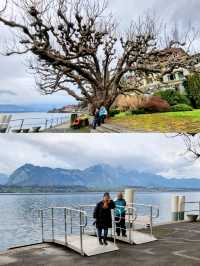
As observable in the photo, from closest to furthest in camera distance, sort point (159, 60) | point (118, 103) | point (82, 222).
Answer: point (82, 222)
point (118, 103)
point (159, 60)

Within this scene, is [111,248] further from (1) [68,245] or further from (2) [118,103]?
(2) [118,103]

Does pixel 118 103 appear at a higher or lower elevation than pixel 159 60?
lower

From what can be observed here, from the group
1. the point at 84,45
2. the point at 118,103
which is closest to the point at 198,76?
the point at 118,103

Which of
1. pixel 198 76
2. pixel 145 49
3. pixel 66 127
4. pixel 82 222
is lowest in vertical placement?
pixel 82 222

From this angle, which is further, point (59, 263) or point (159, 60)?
point (159, 60)

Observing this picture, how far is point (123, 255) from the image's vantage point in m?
11.4

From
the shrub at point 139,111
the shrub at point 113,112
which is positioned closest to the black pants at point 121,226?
the shrub at point 113,112

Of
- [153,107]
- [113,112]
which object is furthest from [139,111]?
[113,112]

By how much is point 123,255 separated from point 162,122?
8957mm

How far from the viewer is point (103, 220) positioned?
12.2 meters

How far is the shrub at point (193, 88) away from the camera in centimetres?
2192

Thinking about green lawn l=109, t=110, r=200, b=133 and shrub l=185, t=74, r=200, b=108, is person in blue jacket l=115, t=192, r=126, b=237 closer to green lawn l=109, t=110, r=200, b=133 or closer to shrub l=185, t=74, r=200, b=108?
green lawn l=109, t=110, r=200, b=133

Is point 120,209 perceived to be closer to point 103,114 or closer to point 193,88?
point 103,114

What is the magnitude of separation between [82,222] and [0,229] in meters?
32.2
